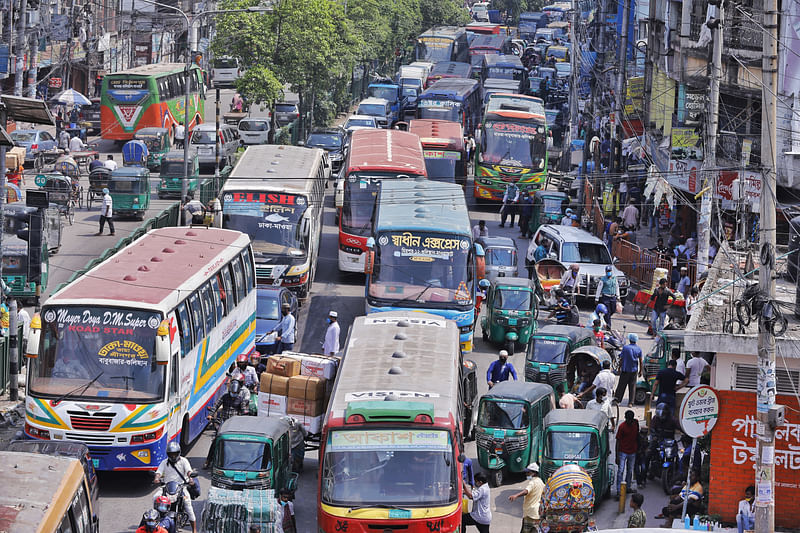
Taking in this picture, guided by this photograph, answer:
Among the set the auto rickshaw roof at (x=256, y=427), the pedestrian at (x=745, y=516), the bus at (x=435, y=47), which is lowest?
the pedestrian at (x=745, y=516)

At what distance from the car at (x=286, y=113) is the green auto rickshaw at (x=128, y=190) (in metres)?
18.3

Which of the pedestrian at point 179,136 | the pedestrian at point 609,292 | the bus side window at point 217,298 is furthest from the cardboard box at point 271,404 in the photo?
the pedestrian at point 179,136

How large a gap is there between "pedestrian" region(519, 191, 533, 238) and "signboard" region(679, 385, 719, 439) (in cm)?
2481

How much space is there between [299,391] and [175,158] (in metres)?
26.2

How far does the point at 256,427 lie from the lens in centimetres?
1972

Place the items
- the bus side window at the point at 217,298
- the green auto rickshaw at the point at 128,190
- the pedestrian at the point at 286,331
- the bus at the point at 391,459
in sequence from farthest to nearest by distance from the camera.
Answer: the green auto rickshaw at the point at 128,190 < the pedestrian at the point at 286,331 < the bus side window at the point at 217,298 < the bus at the point at 391,459

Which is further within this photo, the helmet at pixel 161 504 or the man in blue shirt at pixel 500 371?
the man in blue shirt at pixel 500 371

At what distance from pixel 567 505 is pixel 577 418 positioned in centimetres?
226

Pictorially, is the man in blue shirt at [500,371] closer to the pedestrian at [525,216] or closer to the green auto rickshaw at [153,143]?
the pedestrian at [525,216]

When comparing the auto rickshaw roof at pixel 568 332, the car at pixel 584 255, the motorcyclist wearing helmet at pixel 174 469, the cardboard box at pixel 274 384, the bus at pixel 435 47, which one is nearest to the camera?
A: the motorcyclist wearing helmet at pixel 174 469

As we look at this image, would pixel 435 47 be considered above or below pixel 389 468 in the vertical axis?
above

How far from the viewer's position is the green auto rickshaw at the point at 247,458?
62.9 feet

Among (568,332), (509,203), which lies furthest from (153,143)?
(568,332)

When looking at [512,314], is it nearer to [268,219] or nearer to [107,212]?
[268,219]
